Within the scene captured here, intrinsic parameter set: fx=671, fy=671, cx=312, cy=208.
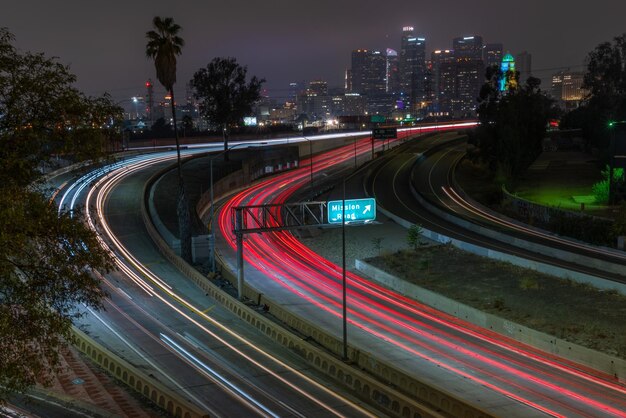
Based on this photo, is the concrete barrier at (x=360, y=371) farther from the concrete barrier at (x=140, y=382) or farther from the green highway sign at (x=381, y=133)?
the green highway sign at (x=381, y=133)

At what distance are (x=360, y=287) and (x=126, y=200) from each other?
32.1 metres

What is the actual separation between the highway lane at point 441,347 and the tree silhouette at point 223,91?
47.2 m

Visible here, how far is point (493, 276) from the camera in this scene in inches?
1775

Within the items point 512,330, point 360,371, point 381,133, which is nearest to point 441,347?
point 512,330

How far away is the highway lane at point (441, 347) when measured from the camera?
2572cm

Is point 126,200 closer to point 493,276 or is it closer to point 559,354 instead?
point 493,276

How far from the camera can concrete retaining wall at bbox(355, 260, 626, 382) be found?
28062 millimetres

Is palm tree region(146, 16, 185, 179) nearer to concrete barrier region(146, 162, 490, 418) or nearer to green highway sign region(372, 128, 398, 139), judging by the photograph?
concrete barrier region(146, 162, 490, 418)

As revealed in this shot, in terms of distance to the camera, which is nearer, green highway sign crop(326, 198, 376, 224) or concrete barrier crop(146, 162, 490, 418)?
concrete barrier crop(146, 162, 490, 418)

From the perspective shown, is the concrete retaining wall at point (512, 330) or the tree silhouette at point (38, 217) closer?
the tree silhouette at point (38, 217)

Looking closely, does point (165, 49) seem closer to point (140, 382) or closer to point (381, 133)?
point (140, 382)

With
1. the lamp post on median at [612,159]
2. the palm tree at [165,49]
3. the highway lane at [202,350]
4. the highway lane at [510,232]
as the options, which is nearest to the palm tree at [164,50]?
the palm tree at [165,49]

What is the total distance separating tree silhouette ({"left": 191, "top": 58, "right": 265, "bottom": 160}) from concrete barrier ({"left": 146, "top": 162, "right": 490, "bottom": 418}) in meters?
60.3

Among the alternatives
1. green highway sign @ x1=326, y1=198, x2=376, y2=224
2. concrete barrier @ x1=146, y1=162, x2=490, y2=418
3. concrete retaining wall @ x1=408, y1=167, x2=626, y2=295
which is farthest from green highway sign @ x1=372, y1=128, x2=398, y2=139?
concrete barrier @ x1=146, y1=162, x2=490, y2=418
